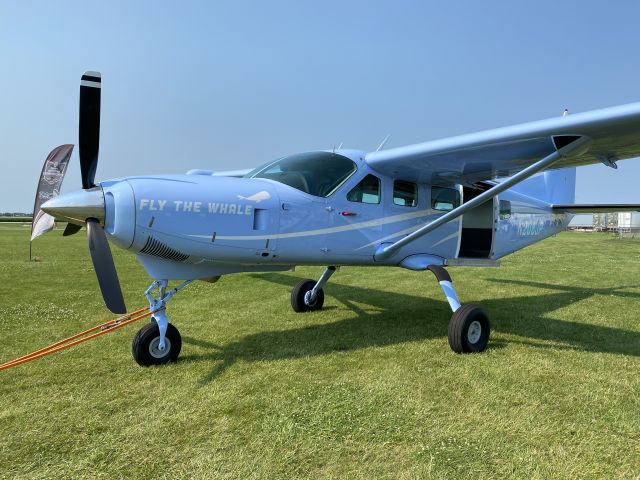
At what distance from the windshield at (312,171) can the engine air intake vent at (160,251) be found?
1597 mm

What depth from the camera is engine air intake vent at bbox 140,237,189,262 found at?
4.32 m

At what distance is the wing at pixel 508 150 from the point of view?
174 inches

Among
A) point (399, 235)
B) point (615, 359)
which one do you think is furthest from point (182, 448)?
point (615, 359)

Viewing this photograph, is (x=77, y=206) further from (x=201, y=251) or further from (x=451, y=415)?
(x=451, y=415)

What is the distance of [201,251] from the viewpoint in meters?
4.61

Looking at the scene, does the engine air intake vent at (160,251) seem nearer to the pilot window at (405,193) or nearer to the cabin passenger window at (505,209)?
the pilot window at (405,193)

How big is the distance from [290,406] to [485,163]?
421 cm

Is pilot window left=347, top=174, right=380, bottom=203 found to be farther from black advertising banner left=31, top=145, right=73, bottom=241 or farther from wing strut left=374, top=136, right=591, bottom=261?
black advertising banner left=31, top=145, right=73, bottom=241

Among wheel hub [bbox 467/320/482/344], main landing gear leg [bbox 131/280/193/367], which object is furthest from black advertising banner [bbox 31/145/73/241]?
wheel hub [bbox 467/320/482/344]

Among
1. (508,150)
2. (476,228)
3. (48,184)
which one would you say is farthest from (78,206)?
(476,228)

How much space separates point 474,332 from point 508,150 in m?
2.34

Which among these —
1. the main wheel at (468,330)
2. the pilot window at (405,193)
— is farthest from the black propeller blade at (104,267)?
the pilot window at (405,193)

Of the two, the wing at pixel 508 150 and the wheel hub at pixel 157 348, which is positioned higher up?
the wing at pixel 508 150

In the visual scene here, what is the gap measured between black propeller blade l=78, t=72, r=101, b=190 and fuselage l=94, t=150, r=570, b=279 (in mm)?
225
